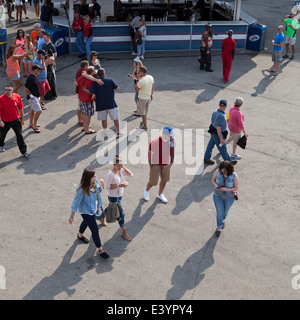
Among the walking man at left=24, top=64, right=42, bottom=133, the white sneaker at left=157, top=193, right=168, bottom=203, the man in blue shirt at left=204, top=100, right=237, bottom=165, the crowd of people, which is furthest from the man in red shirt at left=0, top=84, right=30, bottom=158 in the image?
the man in blue shirt at left=204, top=100, right=237, bottom=165

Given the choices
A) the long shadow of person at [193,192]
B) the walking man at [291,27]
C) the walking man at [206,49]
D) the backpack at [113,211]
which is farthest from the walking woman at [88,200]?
the walking man at [291,27]

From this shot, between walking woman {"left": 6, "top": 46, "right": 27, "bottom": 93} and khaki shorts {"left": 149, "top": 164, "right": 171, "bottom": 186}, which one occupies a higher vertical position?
walking woman {"left": 6, "top": 46, "right": 27, "bottom": 93}

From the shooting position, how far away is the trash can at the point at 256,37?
16.9 m

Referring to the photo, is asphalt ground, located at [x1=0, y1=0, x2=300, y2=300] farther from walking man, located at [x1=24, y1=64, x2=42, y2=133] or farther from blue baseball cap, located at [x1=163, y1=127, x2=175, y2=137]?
blue baseball cap, located at [x1=163, y1=127, x2=175, y2=137]

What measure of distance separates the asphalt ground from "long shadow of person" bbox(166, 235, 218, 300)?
0.06ft

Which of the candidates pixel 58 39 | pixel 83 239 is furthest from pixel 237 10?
pixel 83 239

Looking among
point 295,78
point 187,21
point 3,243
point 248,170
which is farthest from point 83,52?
point 3,243

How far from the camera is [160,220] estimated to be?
758 centimetres

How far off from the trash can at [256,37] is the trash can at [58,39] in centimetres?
764

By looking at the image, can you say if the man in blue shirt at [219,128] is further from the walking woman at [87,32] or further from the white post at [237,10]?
the white post at [237,10]

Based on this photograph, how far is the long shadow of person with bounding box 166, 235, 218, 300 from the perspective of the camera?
6.11 metres

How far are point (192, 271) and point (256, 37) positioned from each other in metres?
13.0
